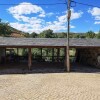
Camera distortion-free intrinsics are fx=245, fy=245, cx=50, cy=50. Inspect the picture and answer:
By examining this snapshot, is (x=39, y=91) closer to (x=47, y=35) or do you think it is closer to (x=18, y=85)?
(x=18, y=85)

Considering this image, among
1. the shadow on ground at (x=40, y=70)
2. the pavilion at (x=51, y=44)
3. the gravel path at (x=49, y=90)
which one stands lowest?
the gravel path at (x=49, y=90)

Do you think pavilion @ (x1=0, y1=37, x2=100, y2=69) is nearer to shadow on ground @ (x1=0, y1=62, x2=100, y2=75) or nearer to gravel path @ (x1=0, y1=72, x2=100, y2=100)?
shadow on ground @ (x1=0, y1=62, x2=100, y2=75)

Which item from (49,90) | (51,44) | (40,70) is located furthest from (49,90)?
(51,44)

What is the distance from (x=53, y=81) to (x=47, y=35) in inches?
1598

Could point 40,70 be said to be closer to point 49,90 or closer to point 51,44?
point 51,44

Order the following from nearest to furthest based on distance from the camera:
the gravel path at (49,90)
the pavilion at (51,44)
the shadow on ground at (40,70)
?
the gravel path at (49,90)
the shadow on ground at (40,70)
the pavilion at (51,44)

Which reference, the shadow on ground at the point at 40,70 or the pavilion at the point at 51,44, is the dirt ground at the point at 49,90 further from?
the pavilion at the point at 51,44

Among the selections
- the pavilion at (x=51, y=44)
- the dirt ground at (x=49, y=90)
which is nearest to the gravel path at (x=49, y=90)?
the dirt ground at (x=49, y=90)

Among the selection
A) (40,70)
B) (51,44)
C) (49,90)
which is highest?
(51,44)

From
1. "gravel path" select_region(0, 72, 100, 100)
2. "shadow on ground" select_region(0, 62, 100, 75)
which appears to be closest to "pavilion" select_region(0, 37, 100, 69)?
"shadow on ground" select_region(0, 62, 100, 75)

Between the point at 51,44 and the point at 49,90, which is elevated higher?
the point at 51,44

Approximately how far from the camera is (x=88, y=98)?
35.8 ft

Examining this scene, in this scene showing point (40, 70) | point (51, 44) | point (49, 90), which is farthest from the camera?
point (51, 44)

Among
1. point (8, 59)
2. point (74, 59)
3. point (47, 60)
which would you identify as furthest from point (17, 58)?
point (74, 59)
